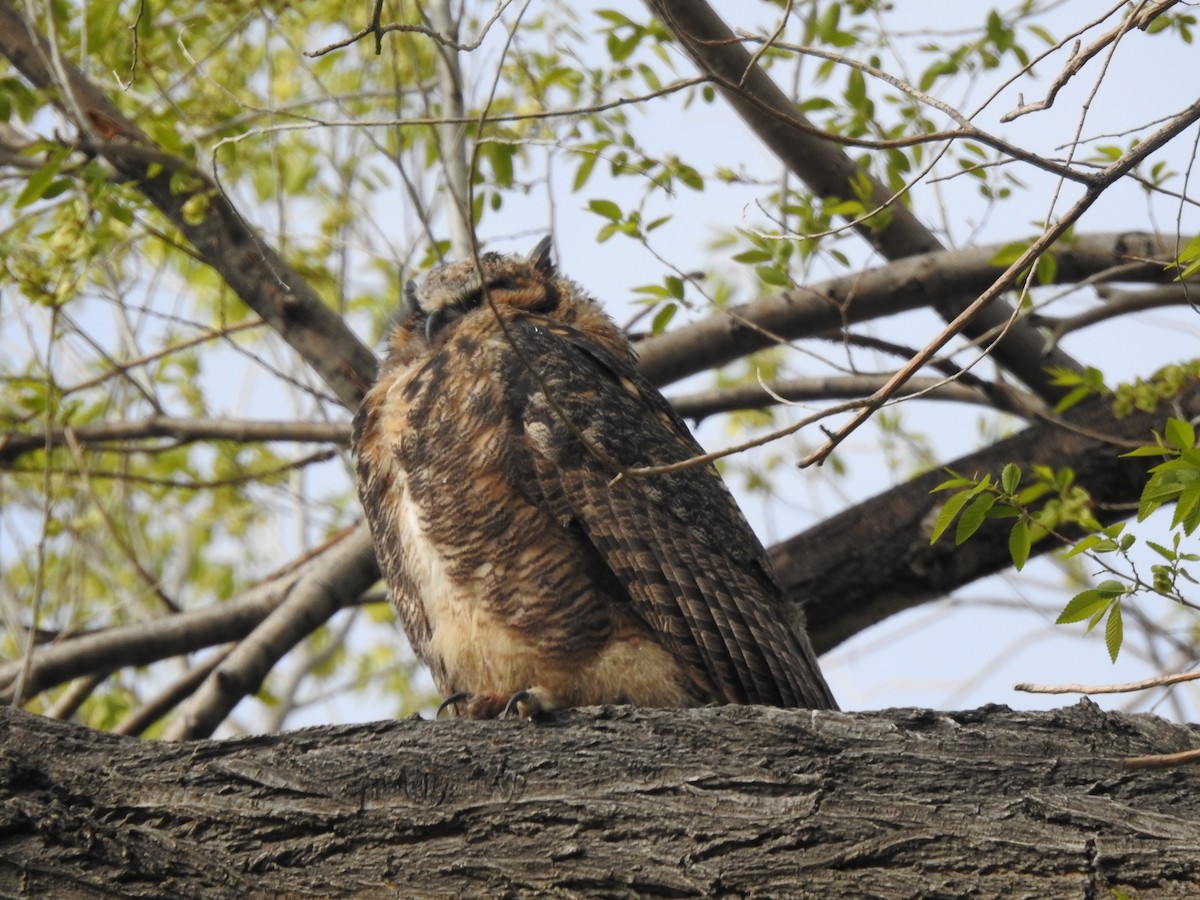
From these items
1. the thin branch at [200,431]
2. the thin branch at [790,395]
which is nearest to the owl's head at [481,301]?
the thin branch at [790,395]

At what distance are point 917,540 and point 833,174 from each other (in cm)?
113

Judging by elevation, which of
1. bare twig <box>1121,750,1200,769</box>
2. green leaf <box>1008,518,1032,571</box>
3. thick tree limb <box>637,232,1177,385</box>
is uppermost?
thick tree limb <box>637,232,1177,385</box>

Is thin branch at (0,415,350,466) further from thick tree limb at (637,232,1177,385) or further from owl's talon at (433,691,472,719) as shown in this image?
owl's talon at (433,691,472,719)

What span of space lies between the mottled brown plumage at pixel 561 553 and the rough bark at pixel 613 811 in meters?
0.55

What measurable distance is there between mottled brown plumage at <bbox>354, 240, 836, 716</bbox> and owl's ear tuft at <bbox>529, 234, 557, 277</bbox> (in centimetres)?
90

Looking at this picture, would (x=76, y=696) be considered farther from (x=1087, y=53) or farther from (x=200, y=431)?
(x=1087, y=53)

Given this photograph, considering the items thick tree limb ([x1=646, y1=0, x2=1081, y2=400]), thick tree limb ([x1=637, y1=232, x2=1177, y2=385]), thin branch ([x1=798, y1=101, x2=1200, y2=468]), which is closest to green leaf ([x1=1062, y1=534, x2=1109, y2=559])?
thin branch ([x1=798, y1=101, x2=1200, y2=468])

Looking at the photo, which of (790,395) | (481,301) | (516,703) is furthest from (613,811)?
(790,395)

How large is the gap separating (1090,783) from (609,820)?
0.78 m

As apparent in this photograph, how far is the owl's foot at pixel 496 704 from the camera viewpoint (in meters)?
2.75

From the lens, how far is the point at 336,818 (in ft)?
6.91

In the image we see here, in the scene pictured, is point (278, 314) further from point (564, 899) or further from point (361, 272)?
point (361, 272)

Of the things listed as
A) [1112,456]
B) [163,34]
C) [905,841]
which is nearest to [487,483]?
[905,841]

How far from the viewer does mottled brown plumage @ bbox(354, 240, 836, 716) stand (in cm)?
294
